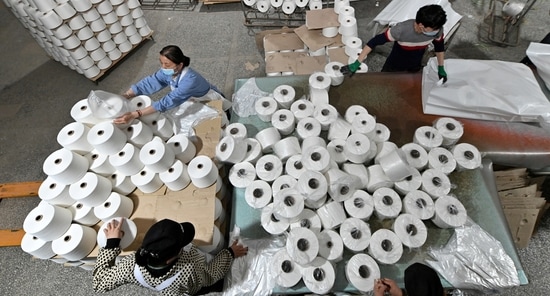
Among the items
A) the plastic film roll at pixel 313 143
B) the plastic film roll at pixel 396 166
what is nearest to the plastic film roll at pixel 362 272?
the plastic film roll at pixel 396 166

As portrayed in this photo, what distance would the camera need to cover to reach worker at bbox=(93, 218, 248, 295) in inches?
54.4

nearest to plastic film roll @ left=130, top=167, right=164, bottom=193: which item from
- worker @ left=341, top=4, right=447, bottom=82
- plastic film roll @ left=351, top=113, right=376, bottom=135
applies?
plastic film roll @ left=351, top=113, right=376, bottom=135

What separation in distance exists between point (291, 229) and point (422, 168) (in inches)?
41.0

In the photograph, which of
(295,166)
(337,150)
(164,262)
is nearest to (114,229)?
(164,262)

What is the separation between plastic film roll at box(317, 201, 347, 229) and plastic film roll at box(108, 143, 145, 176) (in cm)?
130

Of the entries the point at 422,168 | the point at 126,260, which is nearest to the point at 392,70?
the point at 422,168

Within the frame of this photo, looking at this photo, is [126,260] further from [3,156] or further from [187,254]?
[3,156]

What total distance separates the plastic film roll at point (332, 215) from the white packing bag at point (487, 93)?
4.00 ft

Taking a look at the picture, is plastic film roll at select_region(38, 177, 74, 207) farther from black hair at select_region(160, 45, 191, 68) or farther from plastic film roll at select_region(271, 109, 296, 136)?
plastic film roll at select_region(271, 109, 296, 136)

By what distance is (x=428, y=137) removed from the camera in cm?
219

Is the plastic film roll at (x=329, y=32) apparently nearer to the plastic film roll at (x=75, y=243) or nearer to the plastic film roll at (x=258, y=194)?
the plastic film roll at (x=258, y=194)

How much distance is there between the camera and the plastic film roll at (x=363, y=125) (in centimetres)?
214

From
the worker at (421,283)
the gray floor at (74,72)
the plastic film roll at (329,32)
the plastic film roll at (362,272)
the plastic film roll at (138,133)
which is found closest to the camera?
the worker at (421,283)

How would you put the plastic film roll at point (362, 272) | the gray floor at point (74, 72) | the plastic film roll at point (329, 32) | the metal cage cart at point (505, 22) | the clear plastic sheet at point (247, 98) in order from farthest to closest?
the metal cage cart at point (505, 22) → the plastic film roll at point (329, 32) → the gray floor at point (74, 72) → the clear plastic sheet at point (247, 98) → the plastic film roll at point (362, 272)
